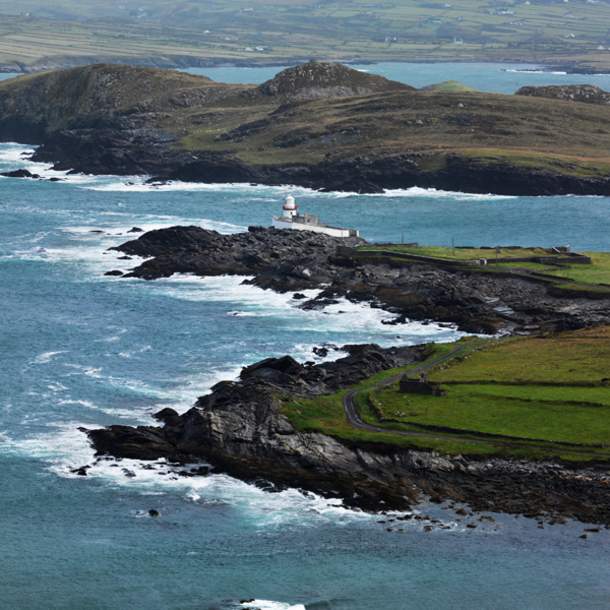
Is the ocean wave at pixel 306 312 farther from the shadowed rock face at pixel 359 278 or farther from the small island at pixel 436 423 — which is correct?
the small island at pixel 436 423

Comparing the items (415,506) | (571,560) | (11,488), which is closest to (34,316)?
(11,488)

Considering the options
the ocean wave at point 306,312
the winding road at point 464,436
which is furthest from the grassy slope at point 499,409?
the ocean wave at point 306,312

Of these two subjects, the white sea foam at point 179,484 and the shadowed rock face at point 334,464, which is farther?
the shadowed rock face at point 334,464

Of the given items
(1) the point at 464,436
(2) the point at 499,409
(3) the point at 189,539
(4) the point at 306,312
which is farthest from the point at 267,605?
(4) the point at 306,312

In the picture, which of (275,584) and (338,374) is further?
(338,374)

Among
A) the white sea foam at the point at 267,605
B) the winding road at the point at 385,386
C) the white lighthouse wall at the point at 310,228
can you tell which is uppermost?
the winding road at the point at 385,386

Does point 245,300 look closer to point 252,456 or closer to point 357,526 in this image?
point 252,456
